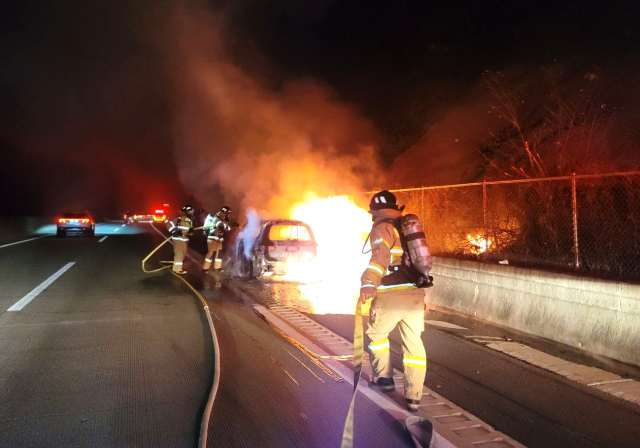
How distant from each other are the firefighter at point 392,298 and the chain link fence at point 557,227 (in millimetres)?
3383

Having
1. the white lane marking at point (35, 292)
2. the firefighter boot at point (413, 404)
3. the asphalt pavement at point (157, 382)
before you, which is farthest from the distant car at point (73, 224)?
the firefighter boot at point (413, 404)

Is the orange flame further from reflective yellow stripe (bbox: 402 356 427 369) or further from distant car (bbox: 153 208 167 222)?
distant car (bbox: 153 208 167 222)

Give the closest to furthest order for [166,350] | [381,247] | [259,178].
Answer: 1. [381,247]
2. [166,350]
3. [259,178]

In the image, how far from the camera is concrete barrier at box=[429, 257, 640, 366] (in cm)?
550

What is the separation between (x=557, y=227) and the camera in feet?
29.5

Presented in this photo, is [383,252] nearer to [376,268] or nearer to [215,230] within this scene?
[376,268]

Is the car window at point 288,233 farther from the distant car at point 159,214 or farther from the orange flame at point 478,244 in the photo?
the distant car at point 159,214

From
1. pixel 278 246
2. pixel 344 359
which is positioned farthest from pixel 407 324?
pixel 278 246

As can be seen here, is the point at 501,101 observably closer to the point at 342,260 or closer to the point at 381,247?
the point at 342,260

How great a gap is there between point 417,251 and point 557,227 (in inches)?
235

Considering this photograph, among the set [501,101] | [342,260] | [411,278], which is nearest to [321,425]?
[411,278]

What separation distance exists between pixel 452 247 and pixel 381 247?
25.1 feet

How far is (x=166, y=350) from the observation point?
226 inches

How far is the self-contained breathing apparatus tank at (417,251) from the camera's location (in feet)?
13.2
